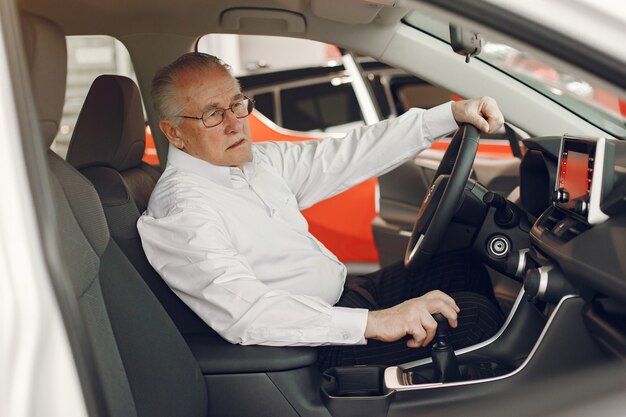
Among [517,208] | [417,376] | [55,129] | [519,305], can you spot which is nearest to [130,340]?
[55,129]

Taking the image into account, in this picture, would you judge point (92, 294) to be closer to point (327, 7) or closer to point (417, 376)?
point (417, 376)

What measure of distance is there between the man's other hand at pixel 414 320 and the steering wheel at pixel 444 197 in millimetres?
168

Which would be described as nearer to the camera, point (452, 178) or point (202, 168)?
point (452, 178)

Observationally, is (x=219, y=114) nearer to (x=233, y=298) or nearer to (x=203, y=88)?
(x=203, y=88)

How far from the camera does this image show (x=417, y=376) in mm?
1721

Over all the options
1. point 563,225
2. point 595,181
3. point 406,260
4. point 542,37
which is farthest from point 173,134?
point 542,37

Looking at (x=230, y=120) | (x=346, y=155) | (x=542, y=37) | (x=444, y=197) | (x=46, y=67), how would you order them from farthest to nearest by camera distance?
(x=346, y=155)
(x=230, y=120)
(x=444, y=197)
(x=46, y=67)
(x=542, y=37)

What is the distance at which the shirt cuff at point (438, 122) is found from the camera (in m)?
2.05

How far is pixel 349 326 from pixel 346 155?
0.73 m

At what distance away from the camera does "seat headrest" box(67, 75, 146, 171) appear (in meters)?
1.94

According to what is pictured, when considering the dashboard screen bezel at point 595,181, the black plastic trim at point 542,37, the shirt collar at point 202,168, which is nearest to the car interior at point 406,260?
the dashboard screen bezel at point 595,181

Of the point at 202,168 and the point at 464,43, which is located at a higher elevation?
the point at 464,43

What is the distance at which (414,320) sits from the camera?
1645mm

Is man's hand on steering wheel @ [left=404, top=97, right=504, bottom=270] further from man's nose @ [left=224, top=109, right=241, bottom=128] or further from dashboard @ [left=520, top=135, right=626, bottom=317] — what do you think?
man's nose @ [left=224, top=109, right=241, bottom=128]
